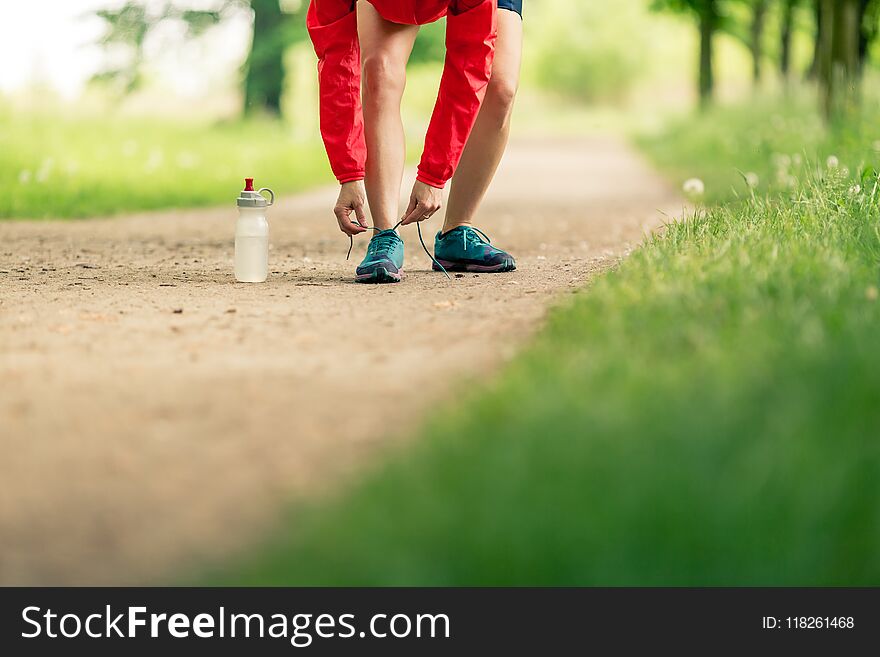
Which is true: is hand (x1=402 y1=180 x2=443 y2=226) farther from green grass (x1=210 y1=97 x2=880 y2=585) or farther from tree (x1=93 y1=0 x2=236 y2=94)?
tree (x1=93 y1=0 x2=236 y2=94)

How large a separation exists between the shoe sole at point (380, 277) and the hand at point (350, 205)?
16cm

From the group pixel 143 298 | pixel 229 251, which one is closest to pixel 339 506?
pixel 143 298

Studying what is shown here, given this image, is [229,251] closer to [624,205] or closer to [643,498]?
[624,205]

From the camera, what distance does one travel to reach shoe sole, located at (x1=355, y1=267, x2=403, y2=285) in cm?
408

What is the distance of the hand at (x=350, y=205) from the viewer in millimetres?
4074

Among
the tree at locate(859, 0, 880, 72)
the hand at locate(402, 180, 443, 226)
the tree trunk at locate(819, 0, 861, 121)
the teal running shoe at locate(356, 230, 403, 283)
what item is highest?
the tree at locate(859, 0, 880, 72)

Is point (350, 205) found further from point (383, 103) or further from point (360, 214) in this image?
point (383, 103)

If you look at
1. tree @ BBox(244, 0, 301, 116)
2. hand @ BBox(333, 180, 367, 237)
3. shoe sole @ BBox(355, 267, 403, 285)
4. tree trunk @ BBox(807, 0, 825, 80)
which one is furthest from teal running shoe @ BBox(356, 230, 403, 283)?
tree @ BBox(244, 0, 301, 116)

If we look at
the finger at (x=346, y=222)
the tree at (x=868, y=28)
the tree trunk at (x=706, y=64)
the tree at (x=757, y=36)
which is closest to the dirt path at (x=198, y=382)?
the finger at (x=346, y=222)

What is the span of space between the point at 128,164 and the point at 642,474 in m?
8.71

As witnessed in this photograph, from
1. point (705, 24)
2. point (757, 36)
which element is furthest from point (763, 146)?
point (757, 36)

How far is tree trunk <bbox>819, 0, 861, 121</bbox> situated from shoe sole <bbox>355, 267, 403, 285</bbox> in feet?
21.4

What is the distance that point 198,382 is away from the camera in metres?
2.46

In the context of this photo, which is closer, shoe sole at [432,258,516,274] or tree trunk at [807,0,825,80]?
shoe sole at [432,258,516,274]
